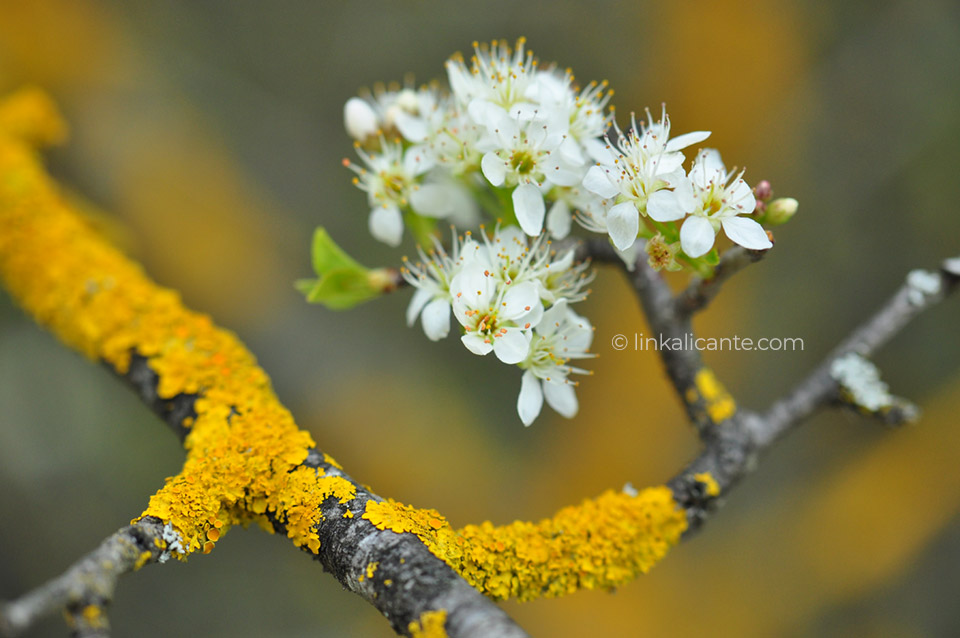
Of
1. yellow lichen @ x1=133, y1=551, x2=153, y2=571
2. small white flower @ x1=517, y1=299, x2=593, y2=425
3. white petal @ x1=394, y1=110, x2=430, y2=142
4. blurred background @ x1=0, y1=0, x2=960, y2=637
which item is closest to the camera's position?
yellow lichen @ x1=133, y1=551, x2=153, y2=571

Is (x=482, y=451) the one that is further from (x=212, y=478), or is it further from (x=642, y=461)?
(x=212, y=478)

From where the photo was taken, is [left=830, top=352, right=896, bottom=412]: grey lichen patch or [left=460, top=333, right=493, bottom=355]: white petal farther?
[left=830, top=352, right=896, bottom=412]: grey lichen patch

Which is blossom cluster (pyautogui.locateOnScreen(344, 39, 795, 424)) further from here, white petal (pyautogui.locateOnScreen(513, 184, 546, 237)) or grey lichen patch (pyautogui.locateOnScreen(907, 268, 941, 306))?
grey lichen patch (pyautogui.locateOnScreen(907, 268, 941, 306))

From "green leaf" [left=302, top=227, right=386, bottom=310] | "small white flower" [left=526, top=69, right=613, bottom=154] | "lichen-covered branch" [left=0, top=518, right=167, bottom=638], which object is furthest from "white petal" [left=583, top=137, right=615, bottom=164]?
"lichen-covered branch" [left=0, top=518, right=167, bottom=638]

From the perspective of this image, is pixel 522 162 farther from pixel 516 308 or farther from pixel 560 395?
pixel 560 395

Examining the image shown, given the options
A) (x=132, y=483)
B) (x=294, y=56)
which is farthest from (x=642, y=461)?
(x=294, y=56)

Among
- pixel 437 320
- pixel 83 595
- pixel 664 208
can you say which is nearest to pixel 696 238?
pixel 664 208
